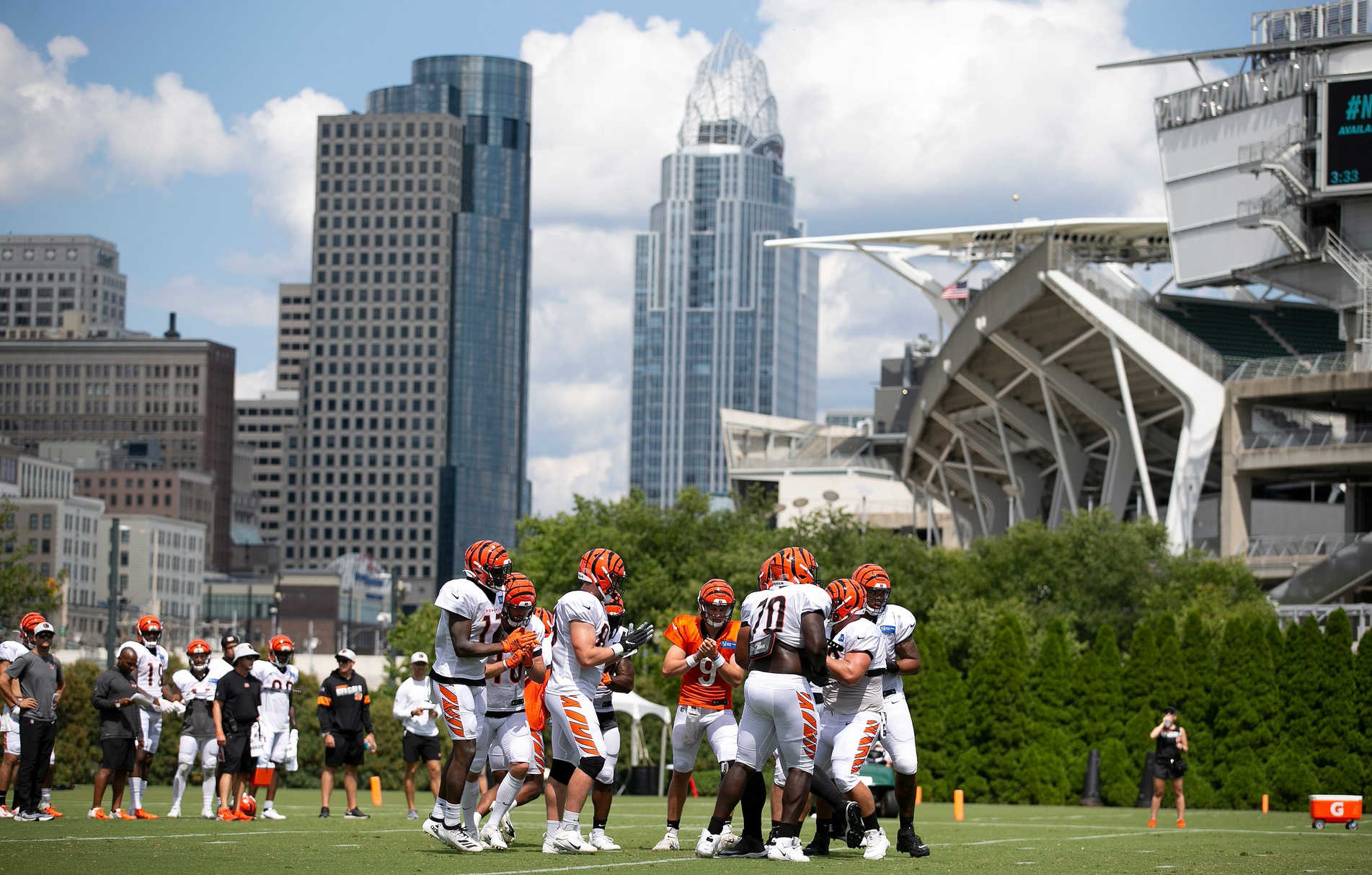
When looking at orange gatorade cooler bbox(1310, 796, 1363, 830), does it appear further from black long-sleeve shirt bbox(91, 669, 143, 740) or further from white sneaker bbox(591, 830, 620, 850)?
black long-sleeve shirt bbox(91, 669, 143, 740)

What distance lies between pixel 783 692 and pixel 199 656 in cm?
950

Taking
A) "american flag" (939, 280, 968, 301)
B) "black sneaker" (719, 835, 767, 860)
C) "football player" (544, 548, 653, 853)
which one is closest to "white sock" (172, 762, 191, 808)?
"football player" (544, 548, 653, 853)

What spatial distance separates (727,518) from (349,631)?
4504 inches

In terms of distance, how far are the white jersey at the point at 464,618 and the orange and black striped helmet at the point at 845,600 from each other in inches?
105

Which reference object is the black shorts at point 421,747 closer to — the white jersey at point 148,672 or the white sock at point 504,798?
the white jersey at point 148,672

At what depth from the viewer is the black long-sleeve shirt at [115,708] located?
17266 mm

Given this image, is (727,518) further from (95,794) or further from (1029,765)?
(95,794)

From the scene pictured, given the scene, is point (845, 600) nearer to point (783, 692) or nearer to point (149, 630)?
point (783, 692)

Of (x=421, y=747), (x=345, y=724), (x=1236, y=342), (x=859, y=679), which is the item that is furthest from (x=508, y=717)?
(x=1236, y=342)

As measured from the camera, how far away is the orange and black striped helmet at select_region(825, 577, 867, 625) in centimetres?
1288

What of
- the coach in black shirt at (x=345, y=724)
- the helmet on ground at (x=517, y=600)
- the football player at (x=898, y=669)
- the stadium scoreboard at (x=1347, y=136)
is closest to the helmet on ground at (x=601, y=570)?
the helmet on ground at (x=517, y=600)

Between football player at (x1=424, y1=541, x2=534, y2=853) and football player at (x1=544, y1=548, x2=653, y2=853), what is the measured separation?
389mm

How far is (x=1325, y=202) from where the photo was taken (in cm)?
5912

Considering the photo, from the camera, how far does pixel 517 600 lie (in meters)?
12.9
